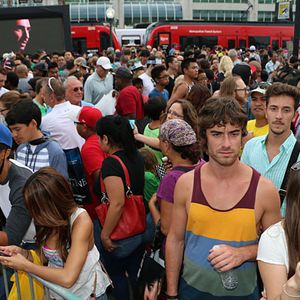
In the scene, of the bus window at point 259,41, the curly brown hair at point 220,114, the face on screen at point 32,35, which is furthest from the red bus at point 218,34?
the curly brown hair at point 220,114

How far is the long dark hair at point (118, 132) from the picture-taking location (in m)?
3.48

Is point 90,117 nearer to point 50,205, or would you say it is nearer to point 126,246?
point 126,246

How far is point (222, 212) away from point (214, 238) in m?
0.16

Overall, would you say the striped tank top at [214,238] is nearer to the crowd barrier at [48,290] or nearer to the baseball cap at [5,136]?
the crowd barrier at [48,290]

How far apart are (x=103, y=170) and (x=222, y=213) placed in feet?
4.32

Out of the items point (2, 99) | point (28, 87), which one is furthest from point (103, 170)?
point (28, 87)

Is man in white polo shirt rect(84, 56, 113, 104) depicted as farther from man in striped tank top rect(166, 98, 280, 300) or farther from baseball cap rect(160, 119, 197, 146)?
man in striped tank top rect(166, 98, 280, 300)

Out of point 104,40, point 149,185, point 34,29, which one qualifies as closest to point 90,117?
point 149,185

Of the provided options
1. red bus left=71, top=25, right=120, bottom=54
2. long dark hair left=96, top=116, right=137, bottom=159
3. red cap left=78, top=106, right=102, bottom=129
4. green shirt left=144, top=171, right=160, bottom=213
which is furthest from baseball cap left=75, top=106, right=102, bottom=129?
red bus left=71, top=25, right=120, bottom=54

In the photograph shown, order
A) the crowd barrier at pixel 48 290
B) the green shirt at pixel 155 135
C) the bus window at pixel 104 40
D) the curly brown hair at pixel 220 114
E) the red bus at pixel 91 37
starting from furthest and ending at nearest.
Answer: the bus window at pixel 104 40, the red bus at pixel 91 37, the green shirt at pixel 155 135, the curly brown hair at pixel 220 114, the crowd barrier at pixel 48 290

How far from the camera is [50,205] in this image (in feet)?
8.11

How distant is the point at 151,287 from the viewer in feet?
9.07

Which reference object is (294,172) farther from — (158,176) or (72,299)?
(158,176)

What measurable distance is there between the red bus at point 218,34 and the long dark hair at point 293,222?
28504mm
